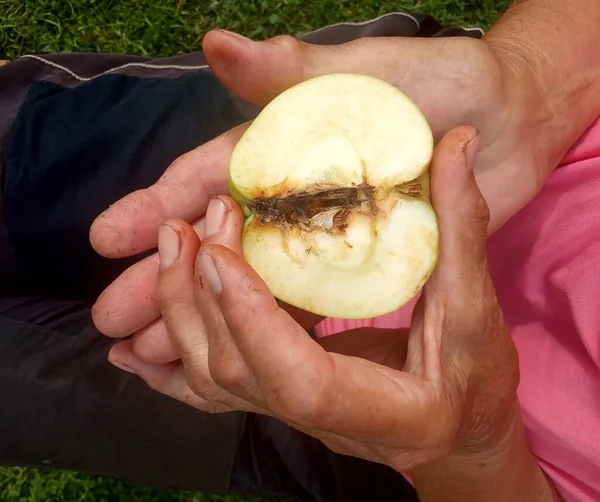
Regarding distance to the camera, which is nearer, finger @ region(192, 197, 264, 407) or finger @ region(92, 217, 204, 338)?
finger @ region(192, 197, 264, 407)

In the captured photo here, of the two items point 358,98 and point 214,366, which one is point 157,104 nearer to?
point 358,98

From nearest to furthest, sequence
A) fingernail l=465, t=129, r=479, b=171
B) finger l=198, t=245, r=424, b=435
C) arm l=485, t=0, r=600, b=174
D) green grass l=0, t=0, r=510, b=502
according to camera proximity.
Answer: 1. finger l=198, t=245, r=424, b=435
2. fingernail l=465, t=129, r=479, b=171
3. arm l=485, t=0, r=600, b=174
4. green grass l=0, t=0, r=510, b=502

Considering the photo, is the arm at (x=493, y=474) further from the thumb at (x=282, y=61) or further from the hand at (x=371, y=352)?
the thumb at (x=282, y=61)

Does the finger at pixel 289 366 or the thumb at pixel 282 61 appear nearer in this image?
the finger at pixel 289 366

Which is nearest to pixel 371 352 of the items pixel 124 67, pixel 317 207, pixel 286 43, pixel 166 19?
pixel 317 207

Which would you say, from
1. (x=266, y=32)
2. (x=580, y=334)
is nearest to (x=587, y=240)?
(x=580, y=334)

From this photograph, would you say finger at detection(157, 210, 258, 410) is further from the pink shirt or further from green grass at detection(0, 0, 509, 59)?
green grass at detection(0, 0, 509, 59)

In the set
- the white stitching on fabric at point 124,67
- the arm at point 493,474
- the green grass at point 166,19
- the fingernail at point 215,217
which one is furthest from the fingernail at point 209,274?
the green grass at point 166,19

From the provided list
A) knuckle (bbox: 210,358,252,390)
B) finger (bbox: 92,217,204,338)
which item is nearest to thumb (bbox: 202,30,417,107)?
finger (bbox: 92,217,204,338)

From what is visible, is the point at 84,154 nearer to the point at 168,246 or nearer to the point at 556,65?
the point at 168,246
